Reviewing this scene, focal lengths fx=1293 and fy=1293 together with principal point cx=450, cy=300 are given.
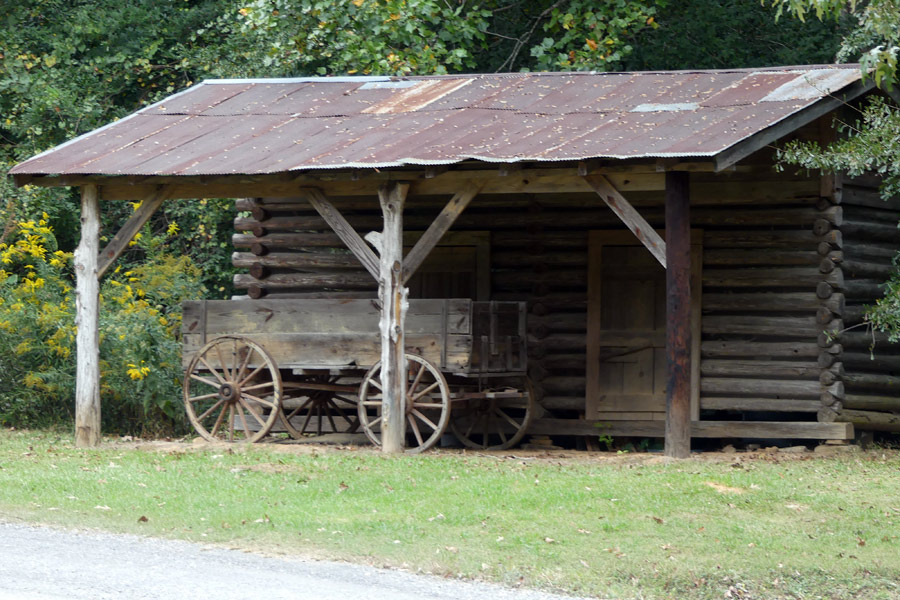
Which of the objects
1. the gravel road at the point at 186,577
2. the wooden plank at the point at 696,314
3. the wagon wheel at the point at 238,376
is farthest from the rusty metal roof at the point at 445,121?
the gravel road at the point at 186,577

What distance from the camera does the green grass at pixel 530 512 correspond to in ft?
25.0

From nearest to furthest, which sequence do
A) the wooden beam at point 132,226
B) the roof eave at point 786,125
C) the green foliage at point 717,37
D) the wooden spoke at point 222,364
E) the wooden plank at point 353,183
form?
the roof eave at point 786,125
the wooden plank at point 353,183
the wooden beam at point 132,226
the wooden spoke at point 222,364
the green foliage at point 717,37

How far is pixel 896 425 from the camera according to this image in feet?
46.3

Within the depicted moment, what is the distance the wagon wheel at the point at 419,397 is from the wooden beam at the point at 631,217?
7.95 feet

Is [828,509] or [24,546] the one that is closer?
[24,546]

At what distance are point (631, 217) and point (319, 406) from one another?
5.05 meters

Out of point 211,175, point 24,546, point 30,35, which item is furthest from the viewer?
point 30,35

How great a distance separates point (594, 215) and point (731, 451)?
3.09 metres

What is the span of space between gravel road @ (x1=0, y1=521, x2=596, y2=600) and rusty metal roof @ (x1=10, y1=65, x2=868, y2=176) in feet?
16.3

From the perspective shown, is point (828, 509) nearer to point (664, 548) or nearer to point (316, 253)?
point (664, 548)

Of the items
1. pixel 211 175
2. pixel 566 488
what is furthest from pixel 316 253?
pixel 566 488

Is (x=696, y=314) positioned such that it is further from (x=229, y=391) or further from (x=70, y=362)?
(x=70, y=362)

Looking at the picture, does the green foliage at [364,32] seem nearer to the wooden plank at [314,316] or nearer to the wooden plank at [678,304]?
the wooden plank at [314,316]

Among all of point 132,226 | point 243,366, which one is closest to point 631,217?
point 243,366
